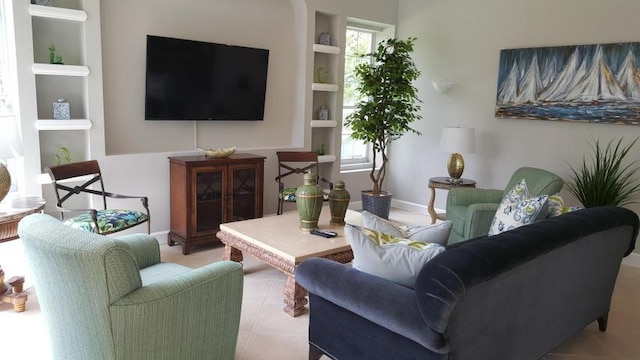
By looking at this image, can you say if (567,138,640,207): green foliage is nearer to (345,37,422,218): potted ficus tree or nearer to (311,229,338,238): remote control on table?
(345,37,422,218): potted ficus tree

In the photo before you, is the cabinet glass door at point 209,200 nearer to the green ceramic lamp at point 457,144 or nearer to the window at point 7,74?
the window at point 7,74

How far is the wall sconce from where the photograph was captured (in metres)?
5.67

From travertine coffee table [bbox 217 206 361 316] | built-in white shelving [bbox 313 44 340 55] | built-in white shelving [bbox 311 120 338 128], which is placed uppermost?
built-in white shelving [bbox 313 44 340 55]

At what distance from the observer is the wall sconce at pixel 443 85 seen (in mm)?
5673

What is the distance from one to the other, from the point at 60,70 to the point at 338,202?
2.44 metres

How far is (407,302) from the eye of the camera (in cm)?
187

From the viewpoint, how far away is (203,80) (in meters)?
4.59

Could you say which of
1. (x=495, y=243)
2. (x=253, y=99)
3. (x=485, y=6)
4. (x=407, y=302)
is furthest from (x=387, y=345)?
(x=485, y=6)

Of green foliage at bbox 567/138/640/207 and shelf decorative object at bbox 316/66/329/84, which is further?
shelf decorative object at bbox 316/66/329/84

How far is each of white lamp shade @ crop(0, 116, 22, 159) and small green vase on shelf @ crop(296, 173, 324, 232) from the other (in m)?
1.82

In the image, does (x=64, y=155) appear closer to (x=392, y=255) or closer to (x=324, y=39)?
(x=324, y=39)

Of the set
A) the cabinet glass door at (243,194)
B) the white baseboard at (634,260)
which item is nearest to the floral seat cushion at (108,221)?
the cabinet glass door at (243,194)

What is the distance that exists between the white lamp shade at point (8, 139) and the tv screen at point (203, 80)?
1.47 metres

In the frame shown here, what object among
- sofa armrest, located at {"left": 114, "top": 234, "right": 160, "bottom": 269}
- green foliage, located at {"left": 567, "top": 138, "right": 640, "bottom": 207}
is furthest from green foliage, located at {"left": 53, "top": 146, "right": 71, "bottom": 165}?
green foliage, located at {"left": 567, "top": 138, "right": 640, "bottom": 207}
